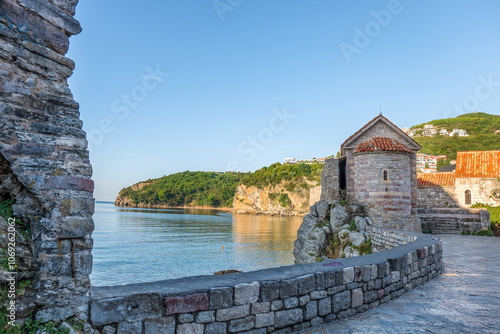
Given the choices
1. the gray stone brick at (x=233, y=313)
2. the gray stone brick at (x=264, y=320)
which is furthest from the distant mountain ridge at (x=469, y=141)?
the gray stone brick at (x=233, y=313)

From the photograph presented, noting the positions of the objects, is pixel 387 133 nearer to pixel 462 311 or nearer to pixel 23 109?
pixel 462 311

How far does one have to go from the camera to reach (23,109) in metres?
2.82

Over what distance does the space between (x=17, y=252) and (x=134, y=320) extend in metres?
1.21

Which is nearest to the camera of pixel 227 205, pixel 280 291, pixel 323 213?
pixel 280 291

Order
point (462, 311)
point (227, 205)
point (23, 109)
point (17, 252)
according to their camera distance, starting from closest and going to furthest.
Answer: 1. point (17, 252)
2. point (23, 109)
3. point (462, 311)
4. point (227, 205)

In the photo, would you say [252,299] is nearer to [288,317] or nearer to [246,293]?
[246,293]

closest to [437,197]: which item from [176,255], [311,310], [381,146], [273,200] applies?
[381,146]

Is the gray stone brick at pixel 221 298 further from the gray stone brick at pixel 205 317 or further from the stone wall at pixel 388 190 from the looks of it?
the stone wall at pixel 388 190

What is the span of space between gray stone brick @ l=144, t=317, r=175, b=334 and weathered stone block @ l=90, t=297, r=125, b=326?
0.86 feet

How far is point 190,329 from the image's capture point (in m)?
3.21

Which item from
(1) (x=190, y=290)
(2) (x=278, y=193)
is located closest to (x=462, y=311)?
(1) (x=190, y=290)

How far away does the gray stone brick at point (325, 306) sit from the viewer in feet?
13.7
